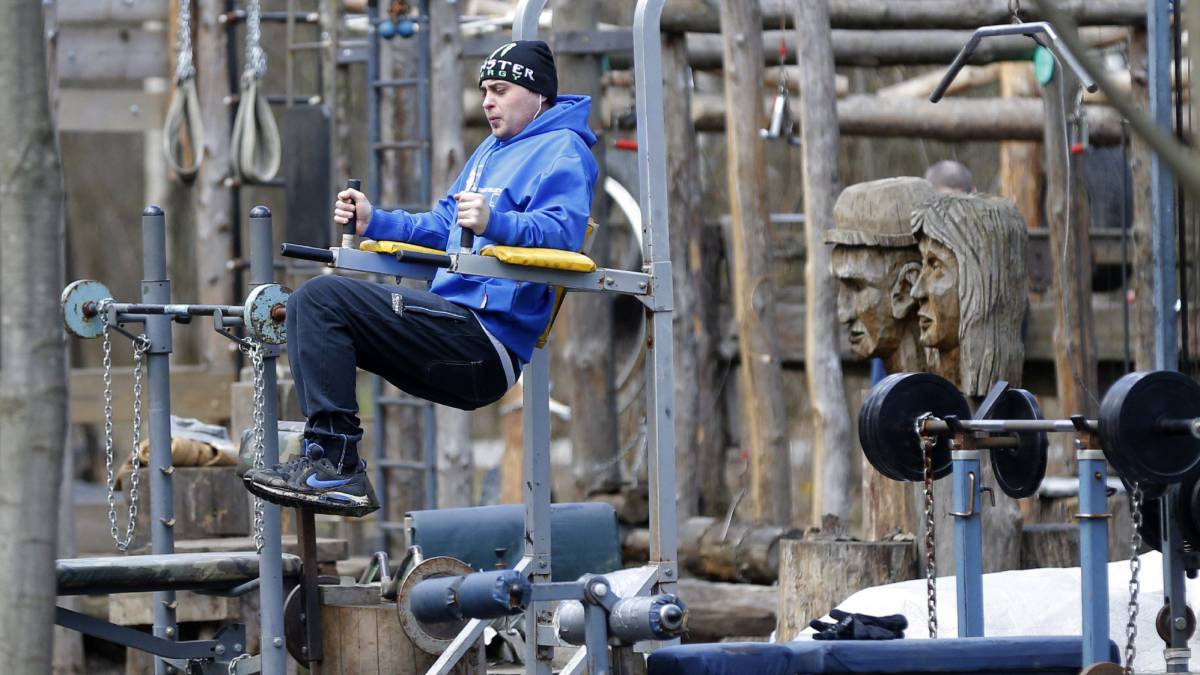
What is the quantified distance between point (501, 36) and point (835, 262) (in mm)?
4884

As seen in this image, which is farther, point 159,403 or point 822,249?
point 822,249

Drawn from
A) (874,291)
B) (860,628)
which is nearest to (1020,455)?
(860,628)

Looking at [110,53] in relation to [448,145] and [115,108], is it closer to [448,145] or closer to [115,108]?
[115,108]

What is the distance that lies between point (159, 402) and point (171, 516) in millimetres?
392

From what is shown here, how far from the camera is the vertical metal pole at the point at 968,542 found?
5133mm

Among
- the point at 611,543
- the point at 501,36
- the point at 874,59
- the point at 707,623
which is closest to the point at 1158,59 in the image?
the point at 611,543

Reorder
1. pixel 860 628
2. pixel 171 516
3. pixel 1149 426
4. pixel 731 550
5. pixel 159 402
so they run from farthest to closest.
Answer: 1. pixel 731 550
2. pixel 171 516
3. pixel 159 402
4. pixel 860 628
5. pixel 1149 426

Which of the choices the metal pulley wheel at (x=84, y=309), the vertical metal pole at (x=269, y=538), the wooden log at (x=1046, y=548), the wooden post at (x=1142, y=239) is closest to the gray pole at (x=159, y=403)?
the metal pulley wheel at (x=84, y=309)

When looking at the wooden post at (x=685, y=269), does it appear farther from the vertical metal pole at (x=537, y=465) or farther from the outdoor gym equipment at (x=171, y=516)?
the vertical metal pole at (x=537, y=465)

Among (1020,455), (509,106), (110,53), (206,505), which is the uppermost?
(110,53)

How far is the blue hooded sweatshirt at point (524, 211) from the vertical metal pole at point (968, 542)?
48.9 inches

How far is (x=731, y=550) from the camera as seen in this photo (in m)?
9.23

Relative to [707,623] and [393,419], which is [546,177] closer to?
[707,623]

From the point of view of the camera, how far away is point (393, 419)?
11.3 m
